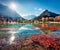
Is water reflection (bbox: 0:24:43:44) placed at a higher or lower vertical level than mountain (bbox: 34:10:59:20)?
lower

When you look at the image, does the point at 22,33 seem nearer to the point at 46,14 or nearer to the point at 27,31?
the point at 27,31

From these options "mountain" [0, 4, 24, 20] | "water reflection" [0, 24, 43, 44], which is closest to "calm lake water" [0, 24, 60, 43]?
"water reflection" [0, 24, 43, 44]

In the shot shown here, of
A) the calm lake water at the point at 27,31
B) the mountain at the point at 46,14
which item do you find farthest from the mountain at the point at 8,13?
the mountain at the point at 46,14

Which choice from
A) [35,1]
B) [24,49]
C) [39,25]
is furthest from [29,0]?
[24,49]

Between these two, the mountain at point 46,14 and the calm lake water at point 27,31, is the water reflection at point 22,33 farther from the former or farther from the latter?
the mountain at point 46,14

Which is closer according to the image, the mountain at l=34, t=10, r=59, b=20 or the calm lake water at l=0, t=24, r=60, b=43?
the calm lake water at l=0, t=24, r=60, b=43

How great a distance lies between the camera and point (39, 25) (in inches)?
120

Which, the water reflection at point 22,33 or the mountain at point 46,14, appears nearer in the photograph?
the water reflection at point 22,33

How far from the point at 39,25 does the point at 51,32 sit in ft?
0.96

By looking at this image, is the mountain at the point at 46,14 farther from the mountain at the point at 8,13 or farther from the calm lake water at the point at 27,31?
the mountain at the point at 8,13

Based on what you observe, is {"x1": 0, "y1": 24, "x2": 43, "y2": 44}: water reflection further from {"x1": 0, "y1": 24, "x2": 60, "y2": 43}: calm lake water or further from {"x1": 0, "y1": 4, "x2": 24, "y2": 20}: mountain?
{"x1": 0, "y1": 4, "x2": 24, "y2": 20}: mountain

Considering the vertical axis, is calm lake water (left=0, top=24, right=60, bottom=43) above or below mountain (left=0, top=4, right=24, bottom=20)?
below

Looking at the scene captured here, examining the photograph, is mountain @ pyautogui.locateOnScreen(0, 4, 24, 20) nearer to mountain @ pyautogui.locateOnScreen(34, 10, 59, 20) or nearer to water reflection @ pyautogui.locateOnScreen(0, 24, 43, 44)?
water reflection @ pyautogui.locateOnScreen(0, 24, 43, 44)

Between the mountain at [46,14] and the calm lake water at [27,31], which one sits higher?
the mountain at [46,14]
